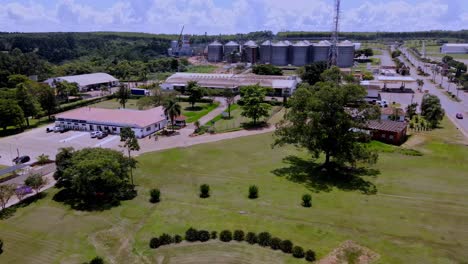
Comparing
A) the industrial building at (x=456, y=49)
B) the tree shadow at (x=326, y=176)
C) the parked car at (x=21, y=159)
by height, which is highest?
the industrial building at (x=456, y=49)

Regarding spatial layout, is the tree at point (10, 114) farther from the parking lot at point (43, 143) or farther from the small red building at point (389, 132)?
the small red building at point (389, 132)

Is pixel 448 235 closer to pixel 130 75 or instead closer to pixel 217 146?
pixel 217 146

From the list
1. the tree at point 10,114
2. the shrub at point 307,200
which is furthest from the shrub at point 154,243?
the tree at point 10,114

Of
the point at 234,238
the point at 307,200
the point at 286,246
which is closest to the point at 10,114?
the point at 234,238

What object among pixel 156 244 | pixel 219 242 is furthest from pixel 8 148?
pixel 219 242

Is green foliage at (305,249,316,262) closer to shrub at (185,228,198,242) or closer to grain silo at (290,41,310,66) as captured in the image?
shrub at (185,228,198,242)

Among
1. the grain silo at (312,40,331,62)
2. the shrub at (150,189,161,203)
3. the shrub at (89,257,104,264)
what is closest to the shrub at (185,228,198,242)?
the shrub at (89,257,104,264)
